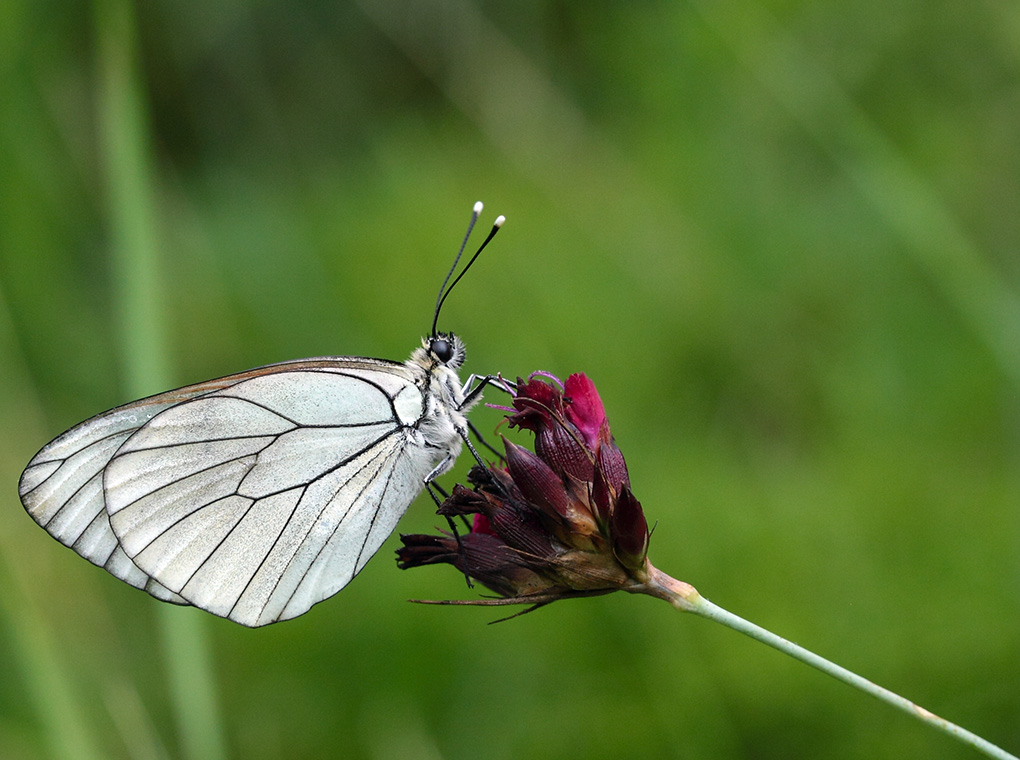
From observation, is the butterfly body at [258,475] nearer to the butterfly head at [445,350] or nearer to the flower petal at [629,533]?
the butterfly head at [445,350]

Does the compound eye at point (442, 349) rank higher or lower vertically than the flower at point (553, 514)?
higher

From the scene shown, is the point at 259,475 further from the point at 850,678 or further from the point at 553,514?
the point at 850,678

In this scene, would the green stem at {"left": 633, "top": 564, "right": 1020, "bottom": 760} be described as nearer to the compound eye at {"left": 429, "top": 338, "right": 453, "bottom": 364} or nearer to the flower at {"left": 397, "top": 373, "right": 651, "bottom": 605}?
the flower at {"left": 397, "top": 373, "right": 651, "bottom": 605}

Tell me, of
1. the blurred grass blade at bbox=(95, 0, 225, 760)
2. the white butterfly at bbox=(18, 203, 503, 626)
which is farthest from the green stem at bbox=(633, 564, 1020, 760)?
the blurred grass blade at bbox=(95, 0, 225, 760)

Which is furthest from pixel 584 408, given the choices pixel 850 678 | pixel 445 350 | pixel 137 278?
pixel 137 278

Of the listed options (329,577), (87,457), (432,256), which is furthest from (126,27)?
(432,256)

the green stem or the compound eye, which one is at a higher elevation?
the compound eye

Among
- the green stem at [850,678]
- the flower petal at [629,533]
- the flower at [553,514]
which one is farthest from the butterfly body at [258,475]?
the green stem at [850,678]
